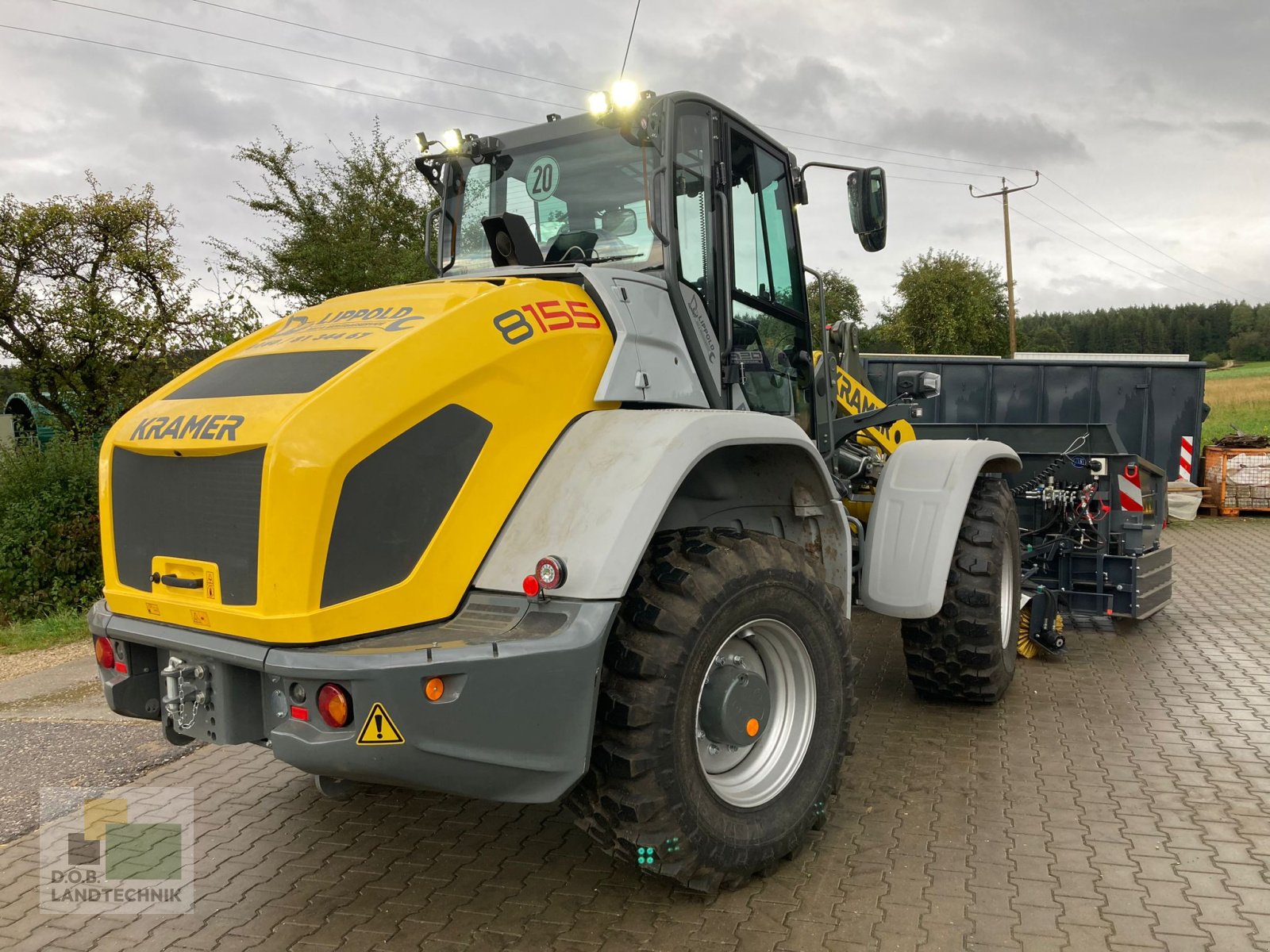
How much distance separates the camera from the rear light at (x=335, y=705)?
2775 millimetres

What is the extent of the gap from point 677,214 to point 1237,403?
35115 millimetres

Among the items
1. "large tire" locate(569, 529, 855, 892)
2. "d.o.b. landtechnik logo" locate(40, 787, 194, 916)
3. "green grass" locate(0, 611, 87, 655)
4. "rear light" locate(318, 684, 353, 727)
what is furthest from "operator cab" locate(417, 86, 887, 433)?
"green grass" locate(0, 611, 87, 655)

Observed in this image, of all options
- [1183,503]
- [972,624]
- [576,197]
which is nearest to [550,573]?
[576,197]

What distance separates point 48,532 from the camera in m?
10.7

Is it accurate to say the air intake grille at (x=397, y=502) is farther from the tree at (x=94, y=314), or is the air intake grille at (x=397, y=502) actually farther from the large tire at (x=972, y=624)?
the tree at (x=94, y=314)

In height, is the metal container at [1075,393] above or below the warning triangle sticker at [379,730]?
above

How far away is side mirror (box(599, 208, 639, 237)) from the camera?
3957 mm

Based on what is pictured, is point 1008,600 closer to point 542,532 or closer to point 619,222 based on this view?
point 619,222

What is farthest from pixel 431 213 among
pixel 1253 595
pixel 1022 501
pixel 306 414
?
pixel 1253 595

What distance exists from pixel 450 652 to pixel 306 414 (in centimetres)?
78

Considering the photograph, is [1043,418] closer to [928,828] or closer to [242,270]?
[928,828]

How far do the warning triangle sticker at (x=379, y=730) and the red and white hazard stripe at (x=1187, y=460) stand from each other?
1384 cm

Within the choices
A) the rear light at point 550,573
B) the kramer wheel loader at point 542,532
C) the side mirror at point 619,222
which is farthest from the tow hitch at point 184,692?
the side mirror at point 619,222

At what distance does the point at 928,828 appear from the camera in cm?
391
